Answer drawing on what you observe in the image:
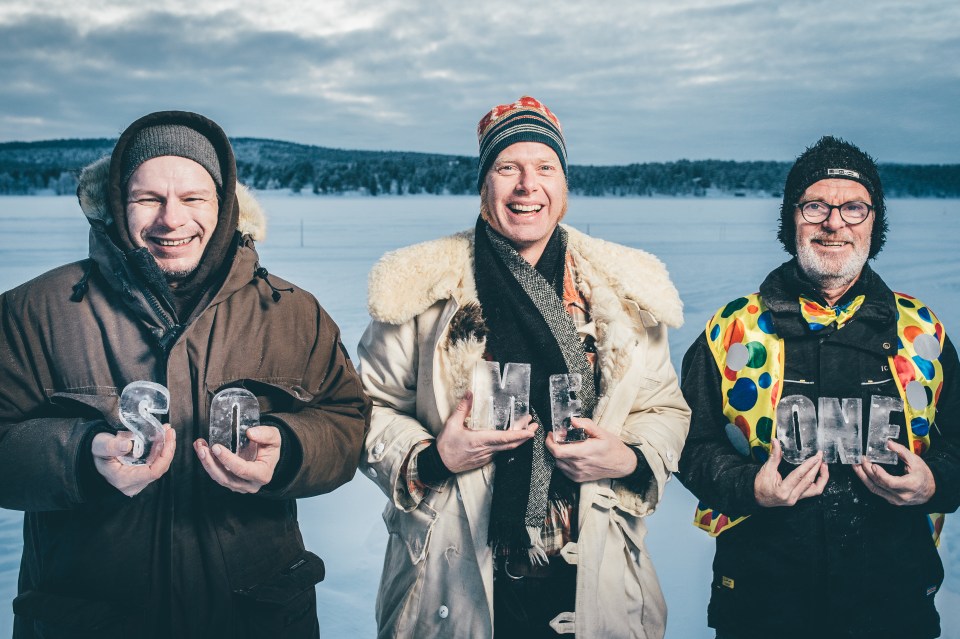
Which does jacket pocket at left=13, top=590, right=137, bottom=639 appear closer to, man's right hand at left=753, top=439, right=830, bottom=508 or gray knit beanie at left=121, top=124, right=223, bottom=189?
gray knit beanie at left=121, top=124, right=223, bottom=189

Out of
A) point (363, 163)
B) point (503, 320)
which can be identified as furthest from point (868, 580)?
point (363, 163)

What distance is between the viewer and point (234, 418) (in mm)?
1885

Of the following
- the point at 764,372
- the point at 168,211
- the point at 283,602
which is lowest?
the point at 283,602

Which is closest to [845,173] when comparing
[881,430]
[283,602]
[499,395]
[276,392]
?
[881,430]

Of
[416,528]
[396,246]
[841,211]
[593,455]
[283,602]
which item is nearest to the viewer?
[283,602]

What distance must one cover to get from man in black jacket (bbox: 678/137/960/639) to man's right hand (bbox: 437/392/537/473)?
2.01 ft

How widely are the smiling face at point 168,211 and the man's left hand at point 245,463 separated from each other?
481mm

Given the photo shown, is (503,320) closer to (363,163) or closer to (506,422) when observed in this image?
(506,422)

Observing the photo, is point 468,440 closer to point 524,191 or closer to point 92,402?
point 524,191

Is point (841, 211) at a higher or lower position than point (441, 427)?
higher

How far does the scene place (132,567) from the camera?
1.92 metres

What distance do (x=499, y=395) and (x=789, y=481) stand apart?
2.70ft

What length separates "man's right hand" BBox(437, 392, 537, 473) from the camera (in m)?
2.06

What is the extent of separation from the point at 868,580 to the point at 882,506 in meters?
0.21
